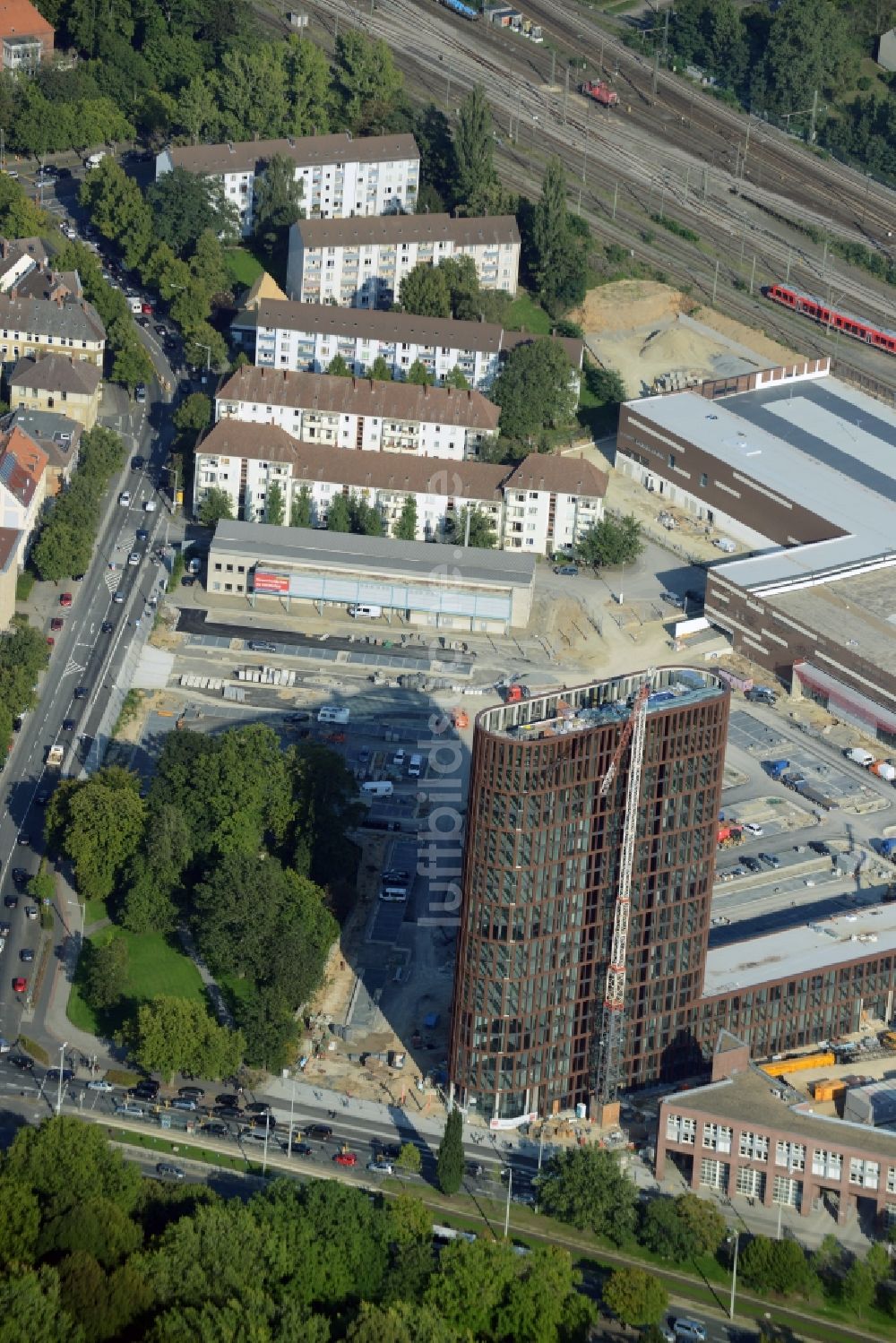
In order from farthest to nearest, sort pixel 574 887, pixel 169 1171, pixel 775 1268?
pixel 169 1171, pixel 574 887, pixel 775 1268

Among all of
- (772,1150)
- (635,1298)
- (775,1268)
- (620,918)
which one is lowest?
(775,1268)

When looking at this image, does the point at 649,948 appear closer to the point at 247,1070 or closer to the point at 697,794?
the point at 697,794

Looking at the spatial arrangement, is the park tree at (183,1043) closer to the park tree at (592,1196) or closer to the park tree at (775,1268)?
the park tree at (592,1196)

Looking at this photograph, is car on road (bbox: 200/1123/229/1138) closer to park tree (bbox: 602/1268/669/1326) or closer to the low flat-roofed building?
the low flat-roofed building

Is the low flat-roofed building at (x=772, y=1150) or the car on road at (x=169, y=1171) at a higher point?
the low flat-roofed building at (x=772, y=1150)

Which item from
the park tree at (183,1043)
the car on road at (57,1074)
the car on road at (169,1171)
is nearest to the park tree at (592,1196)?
the car on road at (169,1171)

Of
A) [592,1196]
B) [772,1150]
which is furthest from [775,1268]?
[592,1196]

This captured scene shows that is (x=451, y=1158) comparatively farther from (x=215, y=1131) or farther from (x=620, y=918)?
(x=620, y=918)
